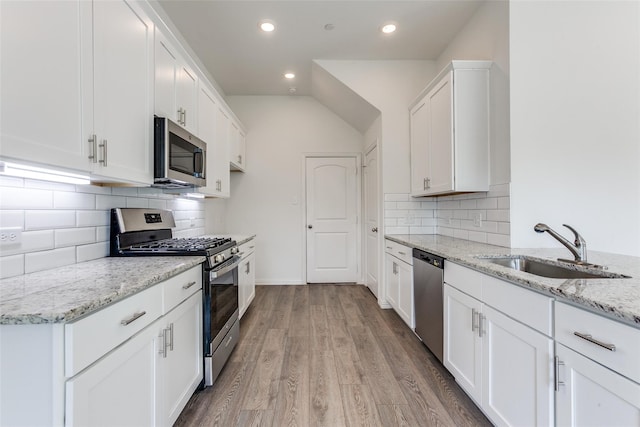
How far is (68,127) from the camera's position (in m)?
1.19

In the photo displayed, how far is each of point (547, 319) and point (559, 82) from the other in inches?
74.3

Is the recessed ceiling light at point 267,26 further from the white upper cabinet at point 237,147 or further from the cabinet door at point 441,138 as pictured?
the cabinet door at point 441,138

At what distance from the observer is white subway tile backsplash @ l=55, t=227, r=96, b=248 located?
1.51m

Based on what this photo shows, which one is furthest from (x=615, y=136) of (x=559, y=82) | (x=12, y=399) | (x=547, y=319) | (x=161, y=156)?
(x=12, y=399)

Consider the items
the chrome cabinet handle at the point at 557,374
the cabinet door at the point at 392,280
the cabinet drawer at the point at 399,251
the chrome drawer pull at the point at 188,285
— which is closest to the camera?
the chrome cabinet handle at the point at 557,374

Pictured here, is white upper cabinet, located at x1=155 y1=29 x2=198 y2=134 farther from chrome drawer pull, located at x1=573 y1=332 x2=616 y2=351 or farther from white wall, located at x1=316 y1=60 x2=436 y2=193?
chrome drawer pull, located at x1=573 y1=332 x2=616 y2=351

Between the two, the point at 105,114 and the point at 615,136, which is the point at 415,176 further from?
the point at 105,114

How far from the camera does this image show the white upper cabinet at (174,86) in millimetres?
1893

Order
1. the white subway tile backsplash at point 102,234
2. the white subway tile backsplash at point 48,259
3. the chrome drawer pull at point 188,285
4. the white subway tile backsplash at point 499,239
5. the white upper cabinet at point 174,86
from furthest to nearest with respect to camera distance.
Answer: the white subway tile backsplash at point 499,239 → the white upper cabinet at point 174,86 → the white subway tile backsplash at point 102,234 → the chrome drawer pull at point 188,285 → the white subway tile backsplash at point 48,259

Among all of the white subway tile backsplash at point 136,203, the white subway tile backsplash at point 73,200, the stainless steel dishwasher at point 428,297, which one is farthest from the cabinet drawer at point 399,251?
the white subway tile backsplash at point 73,200

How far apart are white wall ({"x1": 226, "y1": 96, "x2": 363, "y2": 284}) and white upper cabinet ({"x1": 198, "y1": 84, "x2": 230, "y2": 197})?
1.10 meters

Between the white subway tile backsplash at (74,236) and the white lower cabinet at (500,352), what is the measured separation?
220cm

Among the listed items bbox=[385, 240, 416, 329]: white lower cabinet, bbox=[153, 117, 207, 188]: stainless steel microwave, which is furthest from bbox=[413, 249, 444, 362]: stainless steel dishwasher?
bbox=[153, 117, 207, 188]: stainless steel microwave

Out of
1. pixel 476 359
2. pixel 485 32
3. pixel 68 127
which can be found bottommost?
pixel 476 359
